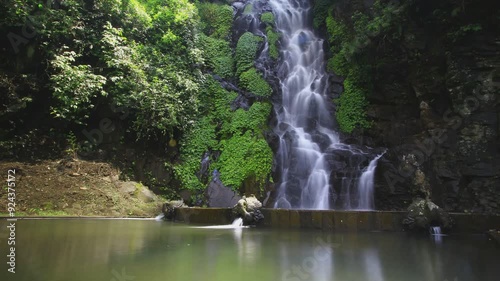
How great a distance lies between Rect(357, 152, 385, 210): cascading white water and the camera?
9.97 m

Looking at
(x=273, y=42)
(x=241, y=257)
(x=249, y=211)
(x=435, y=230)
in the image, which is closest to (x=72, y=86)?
(x=249, y=211)

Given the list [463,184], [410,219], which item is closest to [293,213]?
[410,219]

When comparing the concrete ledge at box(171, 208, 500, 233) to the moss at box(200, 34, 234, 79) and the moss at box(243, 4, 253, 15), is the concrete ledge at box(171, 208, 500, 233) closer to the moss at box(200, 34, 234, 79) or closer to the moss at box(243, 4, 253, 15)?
the moss at box(200, 34, 234, 79)

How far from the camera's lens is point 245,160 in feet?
38.0

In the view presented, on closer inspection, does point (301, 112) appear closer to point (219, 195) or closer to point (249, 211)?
point (219, 195)

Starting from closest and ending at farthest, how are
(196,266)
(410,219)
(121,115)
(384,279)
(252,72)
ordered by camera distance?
(384,279) < (196,266) < (410,219) < (121,115) < (252,72)

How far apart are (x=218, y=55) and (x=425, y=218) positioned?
37.5 ft

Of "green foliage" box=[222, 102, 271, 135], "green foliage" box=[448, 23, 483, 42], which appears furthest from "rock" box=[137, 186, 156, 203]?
"green foliage" box=[448, 23, 483, 42]

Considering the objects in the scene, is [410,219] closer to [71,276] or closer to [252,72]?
[71,276]

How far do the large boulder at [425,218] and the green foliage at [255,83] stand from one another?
7.69 meters

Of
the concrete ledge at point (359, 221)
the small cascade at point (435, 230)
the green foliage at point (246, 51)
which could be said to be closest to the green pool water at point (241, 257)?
the small cascade at point (435, 230)

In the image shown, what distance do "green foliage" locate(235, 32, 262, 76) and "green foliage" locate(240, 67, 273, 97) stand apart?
0.47 metres

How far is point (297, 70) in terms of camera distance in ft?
49.0

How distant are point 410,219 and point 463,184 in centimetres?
325
